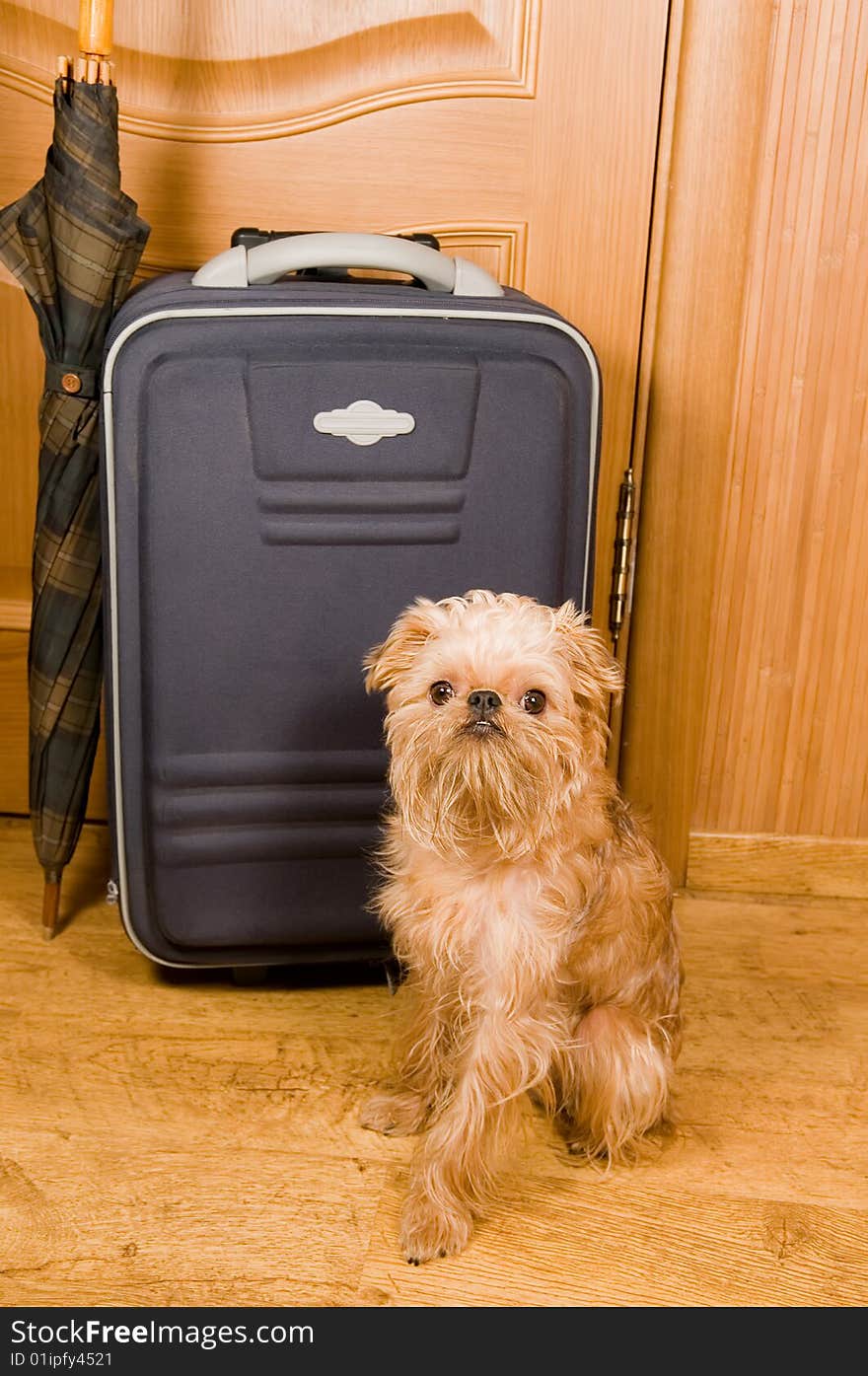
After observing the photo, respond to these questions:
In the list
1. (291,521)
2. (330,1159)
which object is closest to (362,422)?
(291,521)

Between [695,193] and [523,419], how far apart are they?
0.49m

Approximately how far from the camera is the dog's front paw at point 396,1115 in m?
1.37

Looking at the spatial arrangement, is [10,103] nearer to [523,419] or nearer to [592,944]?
[523,419]

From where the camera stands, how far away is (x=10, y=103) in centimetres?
167

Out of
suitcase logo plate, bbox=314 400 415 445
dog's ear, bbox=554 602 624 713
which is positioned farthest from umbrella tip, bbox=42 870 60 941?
dog's ear, bbox=554 602 624 713

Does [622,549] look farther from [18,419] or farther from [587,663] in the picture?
[18,419]

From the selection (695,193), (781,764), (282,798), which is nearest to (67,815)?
(282,798)

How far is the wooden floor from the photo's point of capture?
1156 mm

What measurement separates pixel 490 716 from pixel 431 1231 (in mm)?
492

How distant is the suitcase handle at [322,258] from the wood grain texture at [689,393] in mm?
418

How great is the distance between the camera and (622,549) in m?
1.77

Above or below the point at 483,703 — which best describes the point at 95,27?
above

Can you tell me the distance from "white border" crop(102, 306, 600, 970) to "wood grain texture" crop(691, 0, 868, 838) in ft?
1.26

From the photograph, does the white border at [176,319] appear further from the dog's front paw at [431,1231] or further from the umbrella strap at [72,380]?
the dog's front paw at [431,1231]
